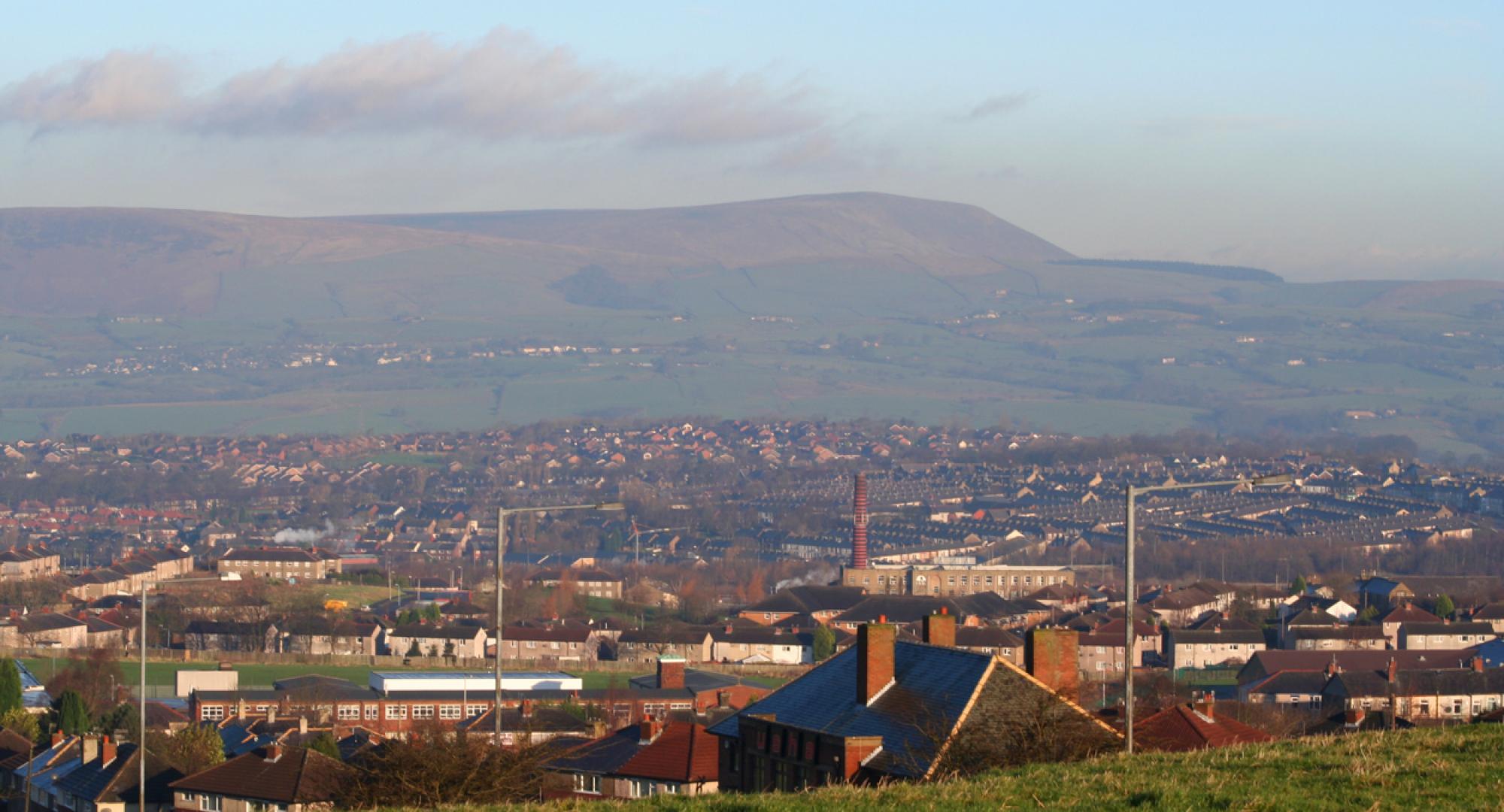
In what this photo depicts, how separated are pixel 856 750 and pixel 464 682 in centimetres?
3524

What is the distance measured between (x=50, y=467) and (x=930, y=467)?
74190mm

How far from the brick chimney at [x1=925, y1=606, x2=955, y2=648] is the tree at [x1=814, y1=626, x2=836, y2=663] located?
1637 inches

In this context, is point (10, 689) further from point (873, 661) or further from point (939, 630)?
point (873, 661)

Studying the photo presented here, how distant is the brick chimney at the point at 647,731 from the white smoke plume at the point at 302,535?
326 feet

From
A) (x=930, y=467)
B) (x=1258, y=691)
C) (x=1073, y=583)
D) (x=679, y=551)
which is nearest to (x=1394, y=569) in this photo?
(x=1073, y=583)

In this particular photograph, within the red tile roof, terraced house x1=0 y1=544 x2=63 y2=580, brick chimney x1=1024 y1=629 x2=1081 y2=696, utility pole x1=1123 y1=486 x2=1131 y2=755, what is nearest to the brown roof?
the red tile roof

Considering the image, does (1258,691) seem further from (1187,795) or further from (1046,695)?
(1187,795)

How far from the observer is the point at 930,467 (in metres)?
189

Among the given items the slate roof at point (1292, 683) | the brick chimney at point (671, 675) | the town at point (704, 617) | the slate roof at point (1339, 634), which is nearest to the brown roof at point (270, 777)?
the town at point (704, 617)

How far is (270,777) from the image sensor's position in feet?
96.7

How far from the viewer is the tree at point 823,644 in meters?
70.4

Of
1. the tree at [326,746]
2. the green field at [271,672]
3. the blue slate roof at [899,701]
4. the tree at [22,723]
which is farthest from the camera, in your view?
the green field at [271,672]

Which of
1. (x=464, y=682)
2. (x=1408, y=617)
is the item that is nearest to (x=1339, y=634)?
(x=1408, y=617)

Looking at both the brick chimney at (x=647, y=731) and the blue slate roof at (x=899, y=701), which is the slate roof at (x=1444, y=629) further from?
the blue slate roof at (x=899, y=701)
